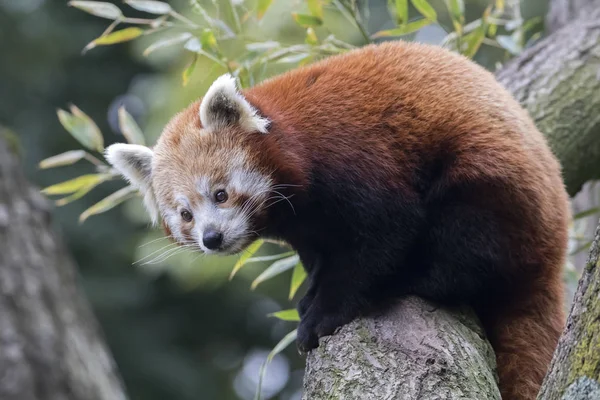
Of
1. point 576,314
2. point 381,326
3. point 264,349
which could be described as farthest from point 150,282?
point 576,314

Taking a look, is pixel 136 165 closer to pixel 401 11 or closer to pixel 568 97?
pixel 401 11

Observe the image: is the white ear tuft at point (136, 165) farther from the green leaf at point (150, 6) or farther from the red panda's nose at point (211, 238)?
the green leaf at point (150, 6)

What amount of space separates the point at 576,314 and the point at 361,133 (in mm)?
1365

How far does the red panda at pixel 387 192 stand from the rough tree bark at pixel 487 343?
15 centimetres

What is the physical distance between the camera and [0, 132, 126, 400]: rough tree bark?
9.10ft

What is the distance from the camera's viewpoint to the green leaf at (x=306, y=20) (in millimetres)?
3897

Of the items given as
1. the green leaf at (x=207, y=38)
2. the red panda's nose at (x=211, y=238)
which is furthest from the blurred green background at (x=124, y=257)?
the red panda's nose at (x=211, y=238)

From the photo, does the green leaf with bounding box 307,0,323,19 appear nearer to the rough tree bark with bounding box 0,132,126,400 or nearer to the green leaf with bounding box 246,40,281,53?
the green leaf with bounding box 246,40,281,53

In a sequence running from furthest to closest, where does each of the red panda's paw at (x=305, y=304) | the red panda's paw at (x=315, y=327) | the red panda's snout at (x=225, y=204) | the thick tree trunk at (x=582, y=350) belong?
1. the red panda's paw at (x=305, y=304)
2. the red panda's snout at (x=225, y=204)
3. the red panda's paw at (x=315, y=327)
4. the thick tree trunk at (x=582, y=350)

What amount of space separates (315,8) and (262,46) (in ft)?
1.03

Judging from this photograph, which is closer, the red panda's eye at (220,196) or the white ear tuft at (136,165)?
Result: the red panda's eye at (220,196)

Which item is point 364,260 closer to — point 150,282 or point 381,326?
point 381,326

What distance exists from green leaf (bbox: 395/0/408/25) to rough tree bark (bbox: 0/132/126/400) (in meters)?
1.93

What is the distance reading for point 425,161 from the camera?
10.4ft
